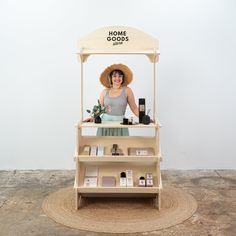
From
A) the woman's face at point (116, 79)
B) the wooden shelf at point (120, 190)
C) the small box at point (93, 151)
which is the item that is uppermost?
the woman's face at point (116, 79)

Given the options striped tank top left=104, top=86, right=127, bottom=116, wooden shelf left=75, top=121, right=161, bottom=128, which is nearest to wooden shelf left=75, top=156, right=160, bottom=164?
wooden shelf left=75, top=121, right=161, bottom=128

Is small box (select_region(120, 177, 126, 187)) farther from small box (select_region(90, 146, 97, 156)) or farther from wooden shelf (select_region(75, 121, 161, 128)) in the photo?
wooden shelf (select_region(75, 121, 161, 128))

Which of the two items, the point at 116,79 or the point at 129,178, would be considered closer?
the point at 129,178

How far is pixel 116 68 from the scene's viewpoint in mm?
4594

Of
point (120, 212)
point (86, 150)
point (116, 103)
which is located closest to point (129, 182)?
point (120, 212)

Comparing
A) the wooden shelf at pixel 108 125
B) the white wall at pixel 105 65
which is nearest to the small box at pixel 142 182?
the wooden shelf at pixel 108 125

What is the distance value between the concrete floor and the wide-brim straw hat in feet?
4.46

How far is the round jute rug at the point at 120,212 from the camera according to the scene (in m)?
3.84

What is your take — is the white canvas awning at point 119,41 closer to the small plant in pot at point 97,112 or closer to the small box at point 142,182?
the small plant in pot at point 97,112

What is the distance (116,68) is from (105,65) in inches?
42.7

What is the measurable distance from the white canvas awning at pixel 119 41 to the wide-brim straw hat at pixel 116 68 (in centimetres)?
38

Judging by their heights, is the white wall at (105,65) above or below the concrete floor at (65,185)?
above

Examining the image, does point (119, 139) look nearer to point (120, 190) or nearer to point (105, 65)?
point (120, 190)

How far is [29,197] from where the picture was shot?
4.62 meters
